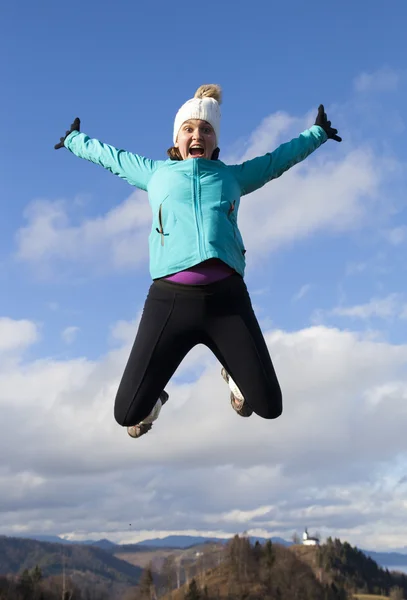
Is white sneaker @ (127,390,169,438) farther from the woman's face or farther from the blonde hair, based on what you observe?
the blonde hair

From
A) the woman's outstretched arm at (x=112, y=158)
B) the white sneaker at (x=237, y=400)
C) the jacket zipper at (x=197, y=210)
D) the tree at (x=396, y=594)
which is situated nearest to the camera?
the jacket zipper at (x=197, y=210)

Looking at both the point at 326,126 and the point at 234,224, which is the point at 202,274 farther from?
the point at 326,126

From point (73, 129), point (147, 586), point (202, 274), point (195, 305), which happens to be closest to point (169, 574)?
point (147, 586)

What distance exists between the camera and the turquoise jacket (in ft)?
21.1

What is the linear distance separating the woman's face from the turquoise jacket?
0.59 ft

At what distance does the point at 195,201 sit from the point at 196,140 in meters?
0.84

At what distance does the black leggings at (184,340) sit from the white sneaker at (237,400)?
29 cm

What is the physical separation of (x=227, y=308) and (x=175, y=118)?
7.58 ft

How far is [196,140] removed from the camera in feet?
23.1

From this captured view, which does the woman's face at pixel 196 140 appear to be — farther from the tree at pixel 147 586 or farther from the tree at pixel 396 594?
the tree at pixel 396 594

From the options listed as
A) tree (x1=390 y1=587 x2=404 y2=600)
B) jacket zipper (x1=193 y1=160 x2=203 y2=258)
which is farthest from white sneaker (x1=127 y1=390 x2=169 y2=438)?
tree (x1=390 y1=587 x2=404 y2=600)

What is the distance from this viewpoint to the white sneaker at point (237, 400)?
6688mm

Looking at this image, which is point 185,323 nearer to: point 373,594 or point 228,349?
point 228,349

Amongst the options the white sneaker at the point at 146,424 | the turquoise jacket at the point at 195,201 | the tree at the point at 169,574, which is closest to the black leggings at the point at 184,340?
the white sneaker at the point at 146,424
